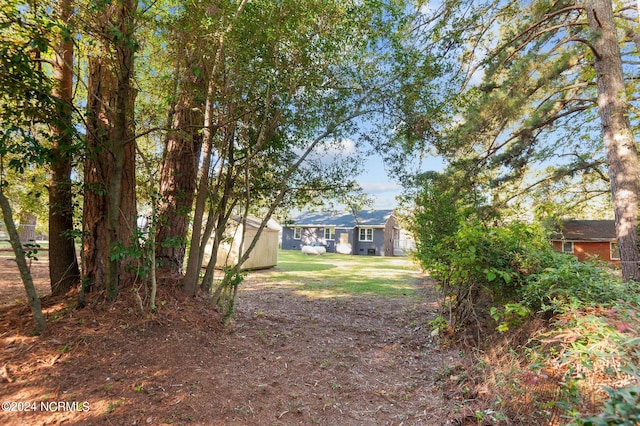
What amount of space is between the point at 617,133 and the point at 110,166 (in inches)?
374

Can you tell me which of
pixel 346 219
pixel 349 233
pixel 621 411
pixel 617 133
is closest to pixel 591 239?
pixel 617 133

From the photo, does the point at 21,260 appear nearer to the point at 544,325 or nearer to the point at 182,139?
the point at 182,139

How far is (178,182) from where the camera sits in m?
4.64

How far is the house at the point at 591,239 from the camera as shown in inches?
695

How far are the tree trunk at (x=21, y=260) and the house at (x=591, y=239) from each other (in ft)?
71.5

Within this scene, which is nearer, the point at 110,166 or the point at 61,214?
the point at 110,166

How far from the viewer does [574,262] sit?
378 cm

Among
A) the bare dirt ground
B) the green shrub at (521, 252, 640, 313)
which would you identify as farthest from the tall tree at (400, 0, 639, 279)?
the bare dirt ground

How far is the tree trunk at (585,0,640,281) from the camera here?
6.29 m

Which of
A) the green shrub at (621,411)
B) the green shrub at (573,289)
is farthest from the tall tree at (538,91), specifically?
the green shrub at (621,411)

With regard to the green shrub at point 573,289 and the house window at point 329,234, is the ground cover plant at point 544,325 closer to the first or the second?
the green shrub at point 573,289

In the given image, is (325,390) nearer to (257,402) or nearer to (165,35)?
(257,402)

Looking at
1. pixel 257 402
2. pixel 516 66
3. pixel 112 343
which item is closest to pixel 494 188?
pixel 516 66

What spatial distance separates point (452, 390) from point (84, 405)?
3.27 m
